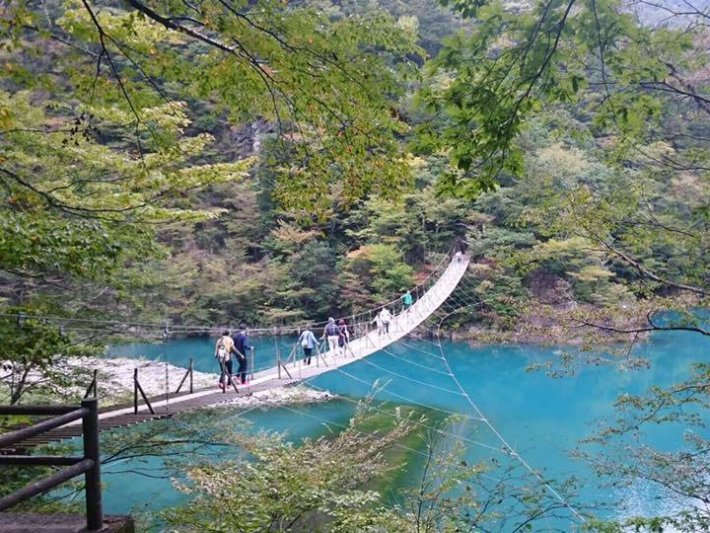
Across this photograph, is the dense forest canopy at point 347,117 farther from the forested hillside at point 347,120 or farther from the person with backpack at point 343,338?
the person with backpack at point 343,338

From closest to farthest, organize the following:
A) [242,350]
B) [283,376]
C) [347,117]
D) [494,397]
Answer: [347,117] < [242,350] < [283,376] < [494,397]

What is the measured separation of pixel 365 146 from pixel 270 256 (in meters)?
11.6

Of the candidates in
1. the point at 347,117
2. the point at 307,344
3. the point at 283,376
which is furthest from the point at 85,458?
the point at 307,344

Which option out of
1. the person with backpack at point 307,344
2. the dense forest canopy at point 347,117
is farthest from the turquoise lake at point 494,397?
the dense forest canopy at point 347,117

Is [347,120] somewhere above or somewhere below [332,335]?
above

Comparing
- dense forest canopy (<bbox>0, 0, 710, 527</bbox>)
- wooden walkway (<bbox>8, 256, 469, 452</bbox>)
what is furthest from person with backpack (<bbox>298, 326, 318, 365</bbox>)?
dense forest canopy (<bbox>0, 0, 710, 527</bbox>)

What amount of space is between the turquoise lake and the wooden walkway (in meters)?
0.49

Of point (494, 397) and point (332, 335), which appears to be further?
point (494, 397)

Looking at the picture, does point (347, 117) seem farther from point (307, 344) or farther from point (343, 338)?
point (343, 338)

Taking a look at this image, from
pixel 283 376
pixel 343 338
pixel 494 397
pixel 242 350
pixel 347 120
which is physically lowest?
pixel 494 397

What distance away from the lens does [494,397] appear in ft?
28.8

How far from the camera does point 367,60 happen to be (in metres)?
1.66

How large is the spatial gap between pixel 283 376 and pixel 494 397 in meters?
4.39

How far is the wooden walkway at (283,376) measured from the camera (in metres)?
3.17
